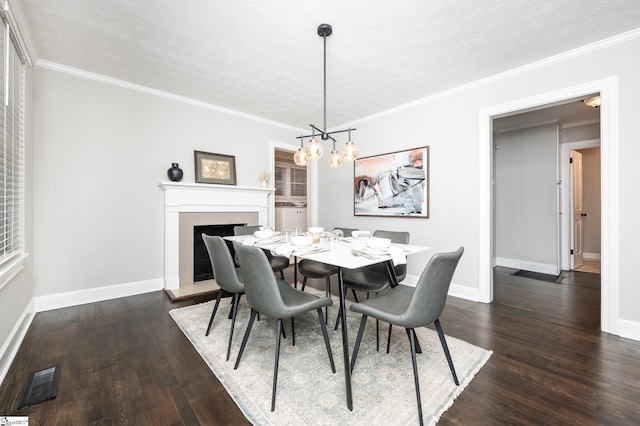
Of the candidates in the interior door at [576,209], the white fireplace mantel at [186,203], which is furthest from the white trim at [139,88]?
the interior door at [576,209]

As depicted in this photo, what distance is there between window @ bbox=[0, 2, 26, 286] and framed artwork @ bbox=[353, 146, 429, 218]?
12.3ft

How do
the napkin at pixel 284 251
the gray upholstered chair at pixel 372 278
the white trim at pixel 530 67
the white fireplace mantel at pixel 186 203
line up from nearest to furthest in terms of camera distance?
the napkin at pixel 284 251 < the gray upholstered chair at pixel 372 278 < the white trim at pixel 530 67 < the white fireplace mantel at pixel 186 203

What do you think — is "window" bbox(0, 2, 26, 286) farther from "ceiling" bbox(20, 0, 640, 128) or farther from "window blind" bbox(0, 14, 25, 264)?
"ceiling" bbox(20, 0, 640, 128)

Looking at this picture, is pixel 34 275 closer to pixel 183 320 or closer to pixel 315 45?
pixel 183 320

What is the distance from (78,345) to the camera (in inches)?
81.0

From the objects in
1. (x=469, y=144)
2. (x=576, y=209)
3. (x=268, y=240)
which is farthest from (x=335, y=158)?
(x=576, y=209)

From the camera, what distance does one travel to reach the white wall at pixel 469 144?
7.24ft

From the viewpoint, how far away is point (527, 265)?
457 centimetres

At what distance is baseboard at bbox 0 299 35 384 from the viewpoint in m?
1.73

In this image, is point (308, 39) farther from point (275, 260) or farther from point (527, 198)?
point (527, 198)

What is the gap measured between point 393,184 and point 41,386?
3827 mm

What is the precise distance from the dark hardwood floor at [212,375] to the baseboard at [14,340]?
40 millimetres

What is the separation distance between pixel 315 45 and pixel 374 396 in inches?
106

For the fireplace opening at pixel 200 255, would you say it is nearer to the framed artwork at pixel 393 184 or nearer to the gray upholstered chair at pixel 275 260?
the gray upholstered chair at pixel 275 260
